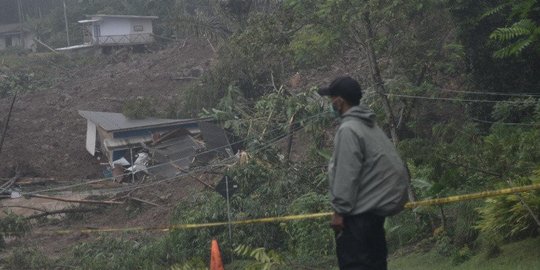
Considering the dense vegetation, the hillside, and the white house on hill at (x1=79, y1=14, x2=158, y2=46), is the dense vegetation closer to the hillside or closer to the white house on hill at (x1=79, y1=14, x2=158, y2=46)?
the hillside

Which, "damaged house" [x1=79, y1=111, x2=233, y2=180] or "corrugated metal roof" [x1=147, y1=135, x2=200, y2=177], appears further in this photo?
"corrugated metal roof" [x1=147, y1=135, x2=200, y2=177]

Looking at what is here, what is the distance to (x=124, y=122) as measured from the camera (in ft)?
90.8

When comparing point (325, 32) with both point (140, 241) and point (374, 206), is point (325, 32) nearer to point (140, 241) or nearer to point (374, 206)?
point (140, 241)

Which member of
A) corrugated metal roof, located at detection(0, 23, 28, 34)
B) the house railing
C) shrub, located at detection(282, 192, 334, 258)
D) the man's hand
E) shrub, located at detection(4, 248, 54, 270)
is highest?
corrugated metal roof, located at detection(0, 23, 28, 34)

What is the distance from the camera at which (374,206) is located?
468 centimetres

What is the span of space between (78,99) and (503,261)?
3202 cm

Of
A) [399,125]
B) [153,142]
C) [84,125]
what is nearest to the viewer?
[399,125]

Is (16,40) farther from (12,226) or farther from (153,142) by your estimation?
(12,226)

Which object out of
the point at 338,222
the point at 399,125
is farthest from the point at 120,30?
the point at 338,222

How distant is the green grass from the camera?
743 cm

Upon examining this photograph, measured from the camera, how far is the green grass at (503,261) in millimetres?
7426

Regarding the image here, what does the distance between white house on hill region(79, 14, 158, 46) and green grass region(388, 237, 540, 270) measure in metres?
42.6

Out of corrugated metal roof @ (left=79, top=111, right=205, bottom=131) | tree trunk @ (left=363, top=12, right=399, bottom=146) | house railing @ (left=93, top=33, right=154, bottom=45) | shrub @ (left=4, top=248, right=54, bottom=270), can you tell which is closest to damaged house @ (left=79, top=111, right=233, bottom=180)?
corrugated metal roof @ (left=79, top=111, right=205, bottom=131)

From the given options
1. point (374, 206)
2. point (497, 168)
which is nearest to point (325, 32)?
point (497, 168)
